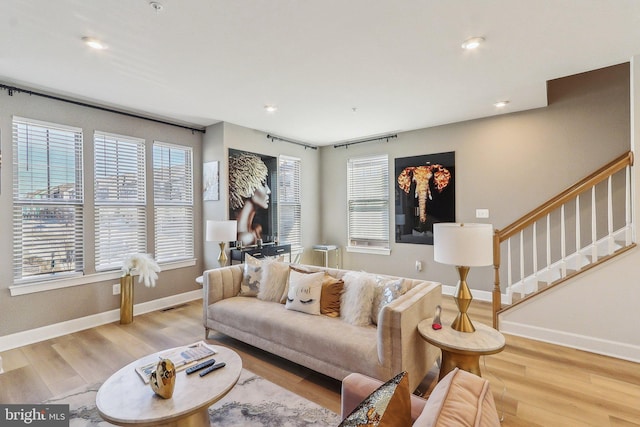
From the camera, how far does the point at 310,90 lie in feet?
10.5

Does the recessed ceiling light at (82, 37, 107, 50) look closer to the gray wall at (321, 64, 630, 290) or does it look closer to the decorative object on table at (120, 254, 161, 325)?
the decorative object on table at (120, 254, 161, 325)

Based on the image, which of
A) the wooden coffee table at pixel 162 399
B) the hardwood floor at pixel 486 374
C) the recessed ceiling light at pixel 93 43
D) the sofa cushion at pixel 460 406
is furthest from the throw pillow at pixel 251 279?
the sofa cushion at pixel 460 406

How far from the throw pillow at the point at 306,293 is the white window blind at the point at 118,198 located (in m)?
2.51

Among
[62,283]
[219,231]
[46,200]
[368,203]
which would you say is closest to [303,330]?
[219,231]

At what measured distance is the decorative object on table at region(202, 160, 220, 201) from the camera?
436 cm

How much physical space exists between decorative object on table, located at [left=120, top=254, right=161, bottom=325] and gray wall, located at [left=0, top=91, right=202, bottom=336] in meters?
0.25

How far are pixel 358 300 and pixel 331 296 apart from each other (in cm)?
28

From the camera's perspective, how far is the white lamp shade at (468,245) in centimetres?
191

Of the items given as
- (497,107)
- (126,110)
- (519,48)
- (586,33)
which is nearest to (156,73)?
(126,110)

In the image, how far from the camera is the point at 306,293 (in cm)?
267

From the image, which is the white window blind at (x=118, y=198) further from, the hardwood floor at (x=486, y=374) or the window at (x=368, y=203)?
the window at (x=368, y=203)

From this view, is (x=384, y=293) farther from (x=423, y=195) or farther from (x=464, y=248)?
(x=423, y=195)

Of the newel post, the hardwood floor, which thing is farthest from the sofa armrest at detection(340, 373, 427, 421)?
the newel post

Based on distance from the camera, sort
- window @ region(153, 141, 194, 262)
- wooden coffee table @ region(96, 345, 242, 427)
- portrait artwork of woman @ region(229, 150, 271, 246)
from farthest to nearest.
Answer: portrait artwork of woman @ region(229, 150, 271, 246), window @ region(153, 141, 194, 262), wooden coffee table @ region(96, 345, 242, 427)
